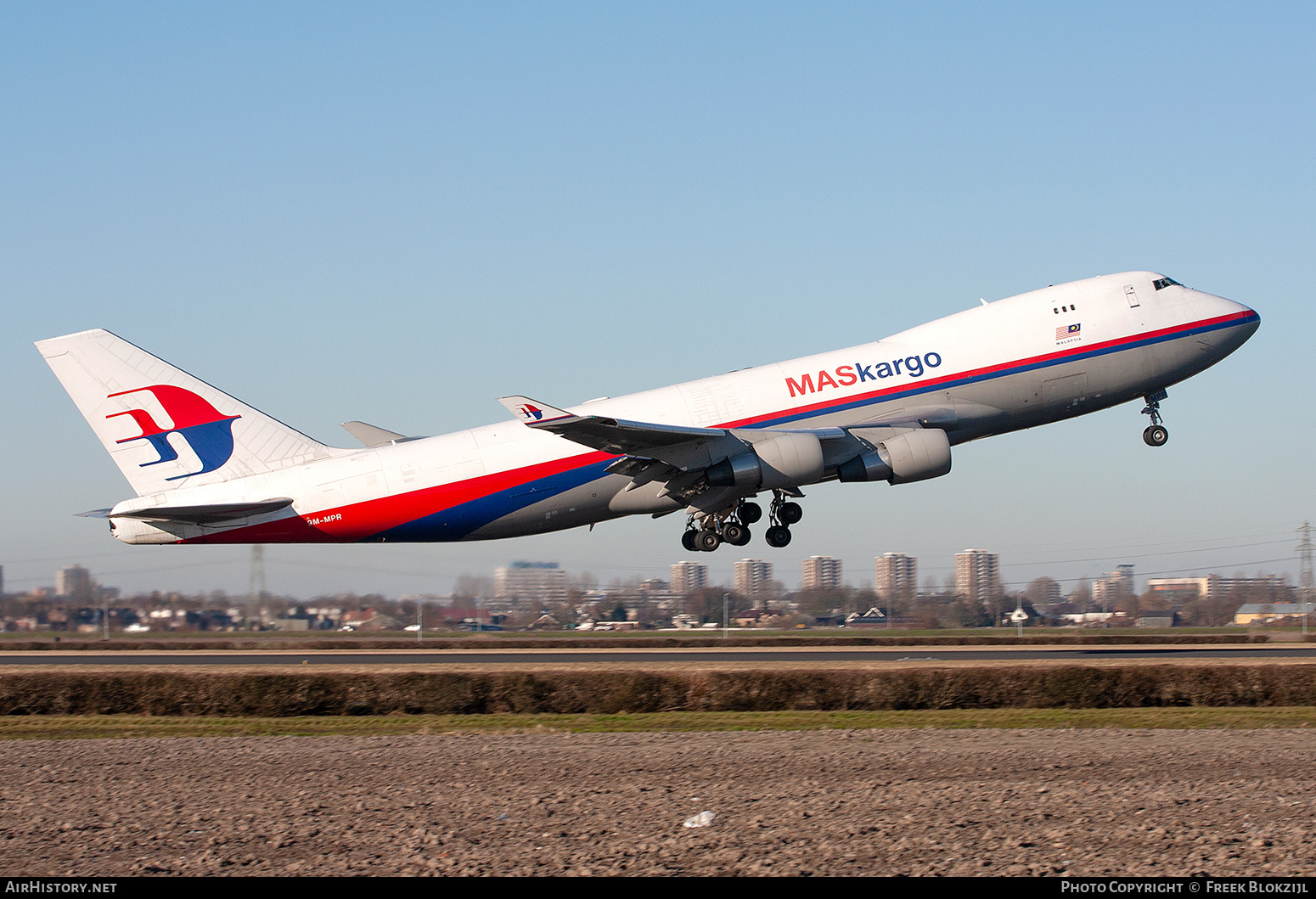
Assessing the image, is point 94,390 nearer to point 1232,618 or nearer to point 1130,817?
point 1130,817

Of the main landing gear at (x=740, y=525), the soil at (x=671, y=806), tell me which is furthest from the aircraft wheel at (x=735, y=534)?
the soil at (x=671, y=806)

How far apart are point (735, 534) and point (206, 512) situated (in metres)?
15.6

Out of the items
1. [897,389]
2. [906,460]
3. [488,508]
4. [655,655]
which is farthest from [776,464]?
[655,655]

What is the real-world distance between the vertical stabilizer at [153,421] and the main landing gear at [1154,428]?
83.5 ft

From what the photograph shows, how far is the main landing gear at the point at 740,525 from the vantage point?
120 ft

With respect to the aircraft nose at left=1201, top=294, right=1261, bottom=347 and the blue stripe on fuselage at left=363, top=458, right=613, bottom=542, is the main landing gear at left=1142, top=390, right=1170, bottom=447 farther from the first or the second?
the blue stripe on fuselage at left=363, top=458, right=613, bottom=542

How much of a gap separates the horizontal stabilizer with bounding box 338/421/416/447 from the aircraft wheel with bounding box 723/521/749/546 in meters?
10.7

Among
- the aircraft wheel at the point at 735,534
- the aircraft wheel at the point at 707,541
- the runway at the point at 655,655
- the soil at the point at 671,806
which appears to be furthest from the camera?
the aircraft wheel at the point at 707,541

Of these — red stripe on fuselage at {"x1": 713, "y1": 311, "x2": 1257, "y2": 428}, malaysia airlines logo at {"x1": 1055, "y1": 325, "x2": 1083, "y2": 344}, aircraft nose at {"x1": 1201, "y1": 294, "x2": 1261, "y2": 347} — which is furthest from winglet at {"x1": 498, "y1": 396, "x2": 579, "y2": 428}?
aircraft nose at {"x1": 1201, "y1": 294, "x2": 1261, "y2": 347}

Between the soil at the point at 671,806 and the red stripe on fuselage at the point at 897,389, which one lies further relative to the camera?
the red stripe on fuselage at the point at 897,389

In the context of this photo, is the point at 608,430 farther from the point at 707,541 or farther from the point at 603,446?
the point at 707,541

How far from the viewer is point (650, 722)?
23.5 metres

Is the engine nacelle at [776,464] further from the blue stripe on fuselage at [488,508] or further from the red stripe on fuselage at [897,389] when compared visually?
the blue stripe on fuselage at [488,508]

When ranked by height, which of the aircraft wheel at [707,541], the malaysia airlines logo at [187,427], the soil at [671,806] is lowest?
the soil at [671,806]
